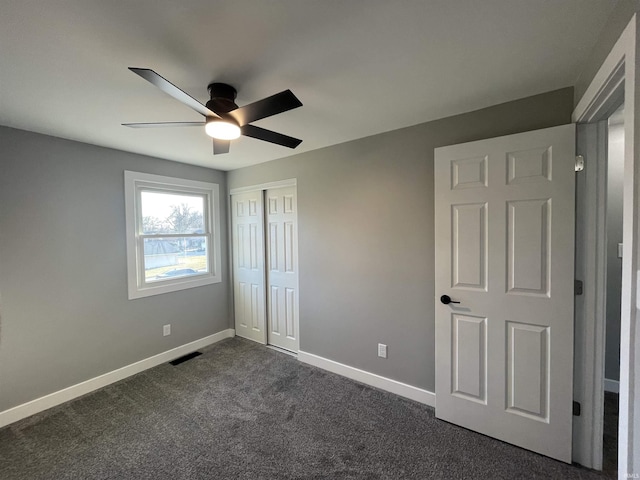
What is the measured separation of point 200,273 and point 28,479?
220 cm

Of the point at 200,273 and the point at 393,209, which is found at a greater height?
the point at 393,209

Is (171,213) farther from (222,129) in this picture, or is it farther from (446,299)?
(446,299)

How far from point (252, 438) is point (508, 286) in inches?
83.2

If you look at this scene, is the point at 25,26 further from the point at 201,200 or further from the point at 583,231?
the point at 583,231

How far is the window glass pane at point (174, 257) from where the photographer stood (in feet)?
9.89

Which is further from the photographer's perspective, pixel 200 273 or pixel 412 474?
pixel 200 273

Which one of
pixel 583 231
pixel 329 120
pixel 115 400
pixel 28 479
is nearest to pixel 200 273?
pixel 115 400

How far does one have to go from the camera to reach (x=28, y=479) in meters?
1.59

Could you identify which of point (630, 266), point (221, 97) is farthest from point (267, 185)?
point (630, 266)

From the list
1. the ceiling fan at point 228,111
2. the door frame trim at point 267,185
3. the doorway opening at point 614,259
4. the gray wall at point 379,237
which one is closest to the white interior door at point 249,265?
the door frame trim at point 267,185

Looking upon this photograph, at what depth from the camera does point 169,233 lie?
3.19m

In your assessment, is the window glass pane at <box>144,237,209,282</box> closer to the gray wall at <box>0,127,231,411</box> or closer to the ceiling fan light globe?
the gray wall at <box>0,127,231,411</box>

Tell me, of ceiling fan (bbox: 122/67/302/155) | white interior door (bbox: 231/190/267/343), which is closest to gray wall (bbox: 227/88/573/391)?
white interior door (bbox: 231/190/267/343)

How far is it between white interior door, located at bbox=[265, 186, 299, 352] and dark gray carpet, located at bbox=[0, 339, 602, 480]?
2.58ft
